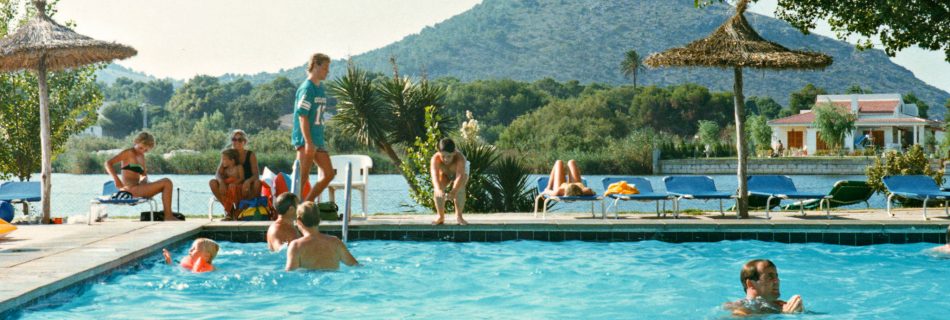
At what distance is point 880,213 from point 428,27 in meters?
134

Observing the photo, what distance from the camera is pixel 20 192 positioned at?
1055cm

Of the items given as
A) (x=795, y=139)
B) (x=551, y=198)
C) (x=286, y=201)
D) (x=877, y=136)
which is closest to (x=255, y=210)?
(x=286, y=201)

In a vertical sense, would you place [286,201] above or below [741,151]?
below

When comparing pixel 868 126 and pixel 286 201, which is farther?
pixel 868 126

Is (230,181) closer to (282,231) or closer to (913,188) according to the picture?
(282,231)

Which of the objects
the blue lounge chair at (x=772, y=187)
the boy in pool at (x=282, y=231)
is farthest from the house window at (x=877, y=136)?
the boy in pool at (x=282, y=231)

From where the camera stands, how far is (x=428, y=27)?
143 m

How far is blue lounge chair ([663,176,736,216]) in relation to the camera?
10430 mm

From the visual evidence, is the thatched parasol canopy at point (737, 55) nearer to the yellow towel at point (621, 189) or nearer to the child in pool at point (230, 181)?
the yellow towel at point (621, 189)

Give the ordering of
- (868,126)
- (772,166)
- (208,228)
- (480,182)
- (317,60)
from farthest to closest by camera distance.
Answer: (868,126) → (772,166) → (480,182) → (208,228) → (317,60)

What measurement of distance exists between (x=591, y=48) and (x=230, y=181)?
131015 mm

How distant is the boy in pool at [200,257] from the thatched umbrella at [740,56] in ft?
16.7

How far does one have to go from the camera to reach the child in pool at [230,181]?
9.63 m

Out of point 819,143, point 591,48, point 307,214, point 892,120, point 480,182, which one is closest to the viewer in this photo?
point 307,214
